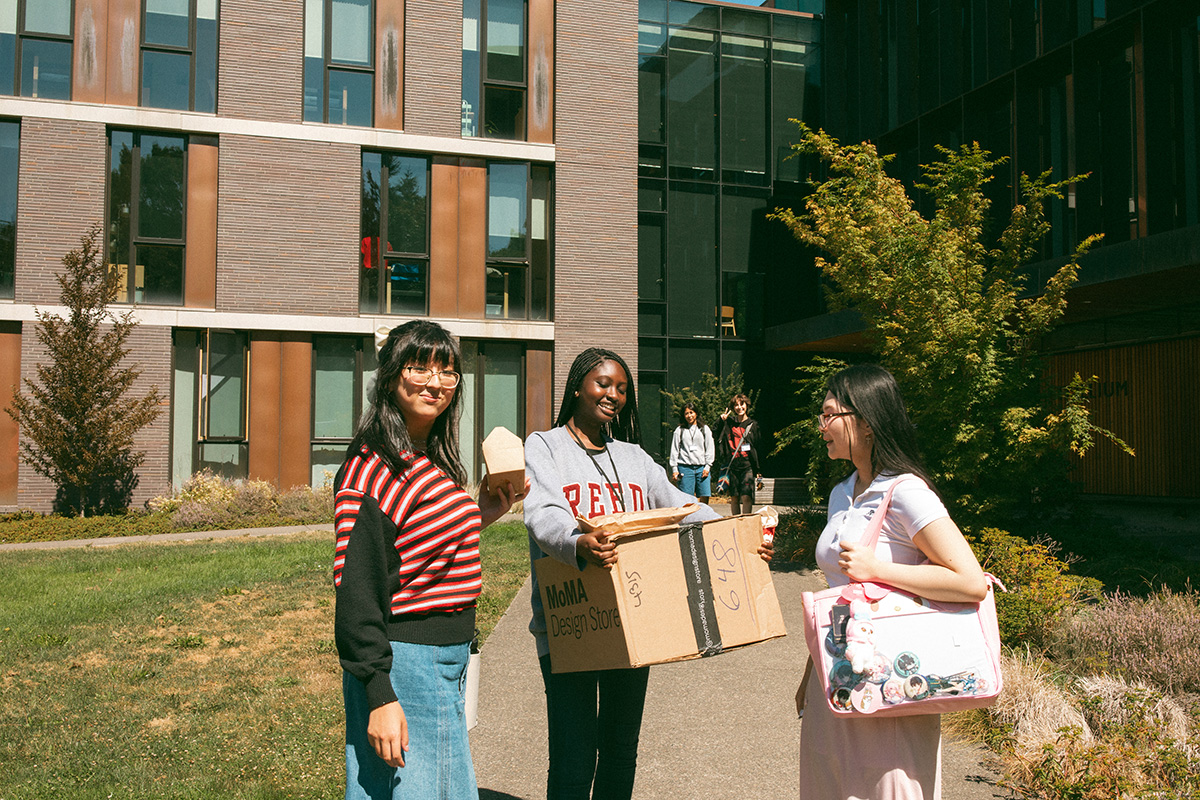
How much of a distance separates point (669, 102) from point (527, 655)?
18206mm

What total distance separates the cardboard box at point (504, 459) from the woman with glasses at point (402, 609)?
0.37m

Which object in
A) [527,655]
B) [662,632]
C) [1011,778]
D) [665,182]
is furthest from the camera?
[665,182]

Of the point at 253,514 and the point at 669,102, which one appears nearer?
the point at 253,514

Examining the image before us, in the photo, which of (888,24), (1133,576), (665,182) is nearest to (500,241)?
(665,182)

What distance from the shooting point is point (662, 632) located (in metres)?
2.91

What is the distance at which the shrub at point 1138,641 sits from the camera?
17.6ft

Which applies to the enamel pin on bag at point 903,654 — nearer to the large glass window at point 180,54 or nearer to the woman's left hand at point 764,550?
the woman's left hand at point 764,550

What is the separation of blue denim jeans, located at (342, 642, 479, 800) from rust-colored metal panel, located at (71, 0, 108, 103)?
19325mm

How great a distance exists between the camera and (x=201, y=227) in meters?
18.2

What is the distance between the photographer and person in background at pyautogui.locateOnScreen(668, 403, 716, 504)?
14.9m

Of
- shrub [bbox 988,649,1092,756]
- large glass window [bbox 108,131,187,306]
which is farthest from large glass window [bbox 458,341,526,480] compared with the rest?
shrub [bbox 988,649,1092,756]

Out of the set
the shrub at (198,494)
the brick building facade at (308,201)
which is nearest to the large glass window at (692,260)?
the brick building facade at (308,201)

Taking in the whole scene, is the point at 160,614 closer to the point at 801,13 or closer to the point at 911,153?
the point at 911,153

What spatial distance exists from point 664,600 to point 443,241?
57.1ft
